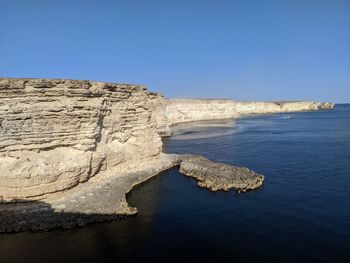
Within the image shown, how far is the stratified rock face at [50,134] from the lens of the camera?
19266 millimetres

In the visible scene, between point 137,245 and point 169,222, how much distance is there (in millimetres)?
3183

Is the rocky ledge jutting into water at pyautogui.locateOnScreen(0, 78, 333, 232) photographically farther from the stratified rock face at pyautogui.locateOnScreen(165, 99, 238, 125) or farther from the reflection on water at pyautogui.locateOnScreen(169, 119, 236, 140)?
the stratified rock face at pyautogui.locateOnScreen(165, 99, 238, 125)

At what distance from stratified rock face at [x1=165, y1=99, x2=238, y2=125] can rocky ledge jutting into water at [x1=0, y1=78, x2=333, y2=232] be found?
55899 millimetres

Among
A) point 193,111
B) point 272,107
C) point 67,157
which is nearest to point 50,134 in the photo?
point 67,157

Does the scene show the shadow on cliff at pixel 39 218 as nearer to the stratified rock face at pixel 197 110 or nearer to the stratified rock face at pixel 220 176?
the stratified rock face at pixel 220 176

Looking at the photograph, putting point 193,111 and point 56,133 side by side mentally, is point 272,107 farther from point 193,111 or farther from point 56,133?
point 56,133

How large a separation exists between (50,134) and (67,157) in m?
1.82

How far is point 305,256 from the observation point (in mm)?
14406

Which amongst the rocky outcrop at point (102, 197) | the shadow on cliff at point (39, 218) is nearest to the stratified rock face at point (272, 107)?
the rocky outcrop at point (102, 197)

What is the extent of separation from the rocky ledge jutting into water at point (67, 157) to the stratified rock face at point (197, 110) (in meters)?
55.9

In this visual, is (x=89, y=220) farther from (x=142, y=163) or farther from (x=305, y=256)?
(x=142, y=163)

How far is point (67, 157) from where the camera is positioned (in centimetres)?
2147

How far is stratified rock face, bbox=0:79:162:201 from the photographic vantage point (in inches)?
758

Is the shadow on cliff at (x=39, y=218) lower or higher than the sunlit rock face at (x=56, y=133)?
lower
